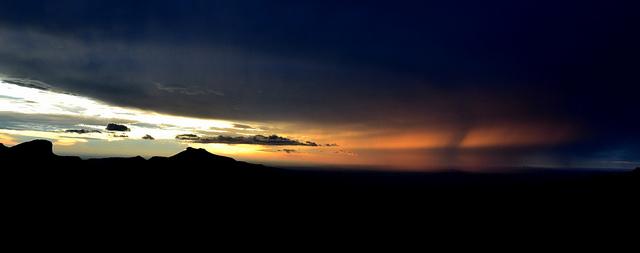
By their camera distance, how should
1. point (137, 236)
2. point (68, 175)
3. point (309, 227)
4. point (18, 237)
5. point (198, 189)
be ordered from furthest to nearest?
point (198, 189) → point (68, 175) → point (309, 227) → point (137, 236) → point (18, 237)

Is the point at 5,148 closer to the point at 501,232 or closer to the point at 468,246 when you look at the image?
the point at 468,246

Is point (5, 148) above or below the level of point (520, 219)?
above

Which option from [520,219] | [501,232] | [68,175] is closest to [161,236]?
[68,175]

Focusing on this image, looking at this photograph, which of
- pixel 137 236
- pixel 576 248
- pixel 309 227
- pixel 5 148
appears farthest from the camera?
pixel 5 148

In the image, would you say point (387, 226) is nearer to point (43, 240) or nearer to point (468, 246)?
point (468, 246)

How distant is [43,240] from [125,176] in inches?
3233

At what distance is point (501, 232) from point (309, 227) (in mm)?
79714

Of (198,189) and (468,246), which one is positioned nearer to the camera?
(468,246)

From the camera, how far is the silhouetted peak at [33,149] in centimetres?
17036

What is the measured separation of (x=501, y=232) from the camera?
16138cm

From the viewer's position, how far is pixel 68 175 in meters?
158

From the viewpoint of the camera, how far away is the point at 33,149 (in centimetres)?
17325

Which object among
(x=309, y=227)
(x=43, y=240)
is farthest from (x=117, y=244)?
(x=309, y=227)

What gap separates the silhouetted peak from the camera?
6707 inches
